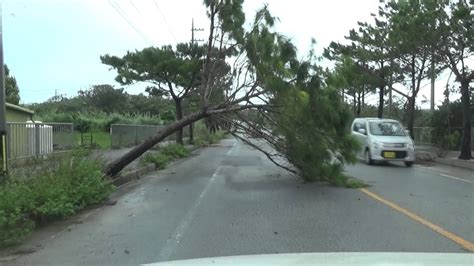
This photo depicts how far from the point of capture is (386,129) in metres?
22.2

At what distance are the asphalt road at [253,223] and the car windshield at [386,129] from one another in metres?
7.30

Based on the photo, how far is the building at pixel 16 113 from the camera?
21453 millimetres

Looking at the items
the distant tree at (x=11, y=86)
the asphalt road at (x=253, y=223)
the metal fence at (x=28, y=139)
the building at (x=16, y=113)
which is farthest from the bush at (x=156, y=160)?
the distant tree at (x=11, y=86)

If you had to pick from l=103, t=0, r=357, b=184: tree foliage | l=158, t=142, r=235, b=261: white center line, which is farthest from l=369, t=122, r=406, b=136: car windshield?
l=158, t=142, r=235, b=261: white center line

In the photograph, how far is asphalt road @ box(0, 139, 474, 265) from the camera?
7.05 meters

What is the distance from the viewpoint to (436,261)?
12.4ft

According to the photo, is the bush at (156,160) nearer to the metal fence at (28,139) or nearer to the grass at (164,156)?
the grass at (164,156)

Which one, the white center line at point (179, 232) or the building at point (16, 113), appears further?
the building at point (16, 113)

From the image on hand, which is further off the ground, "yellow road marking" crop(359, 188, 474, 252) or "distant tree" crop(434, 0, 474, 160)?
"distant tree" crop(434, 0, 474, 160)

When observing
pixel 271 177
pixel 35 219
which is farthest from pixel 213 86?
pixel 35 219

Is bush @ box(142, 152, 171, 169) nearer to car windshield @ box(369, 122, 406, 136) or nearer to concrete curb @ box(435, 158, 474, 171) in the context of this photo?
car windshield @ box(369, 122, 406, 136)

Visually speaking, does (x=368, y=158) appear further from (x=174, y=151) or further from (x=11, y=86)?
(x=11, y=86)

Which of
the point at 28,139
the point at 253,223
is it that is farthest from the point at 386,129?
the point at 253,223

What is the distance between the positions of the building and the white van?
13.2 meters
